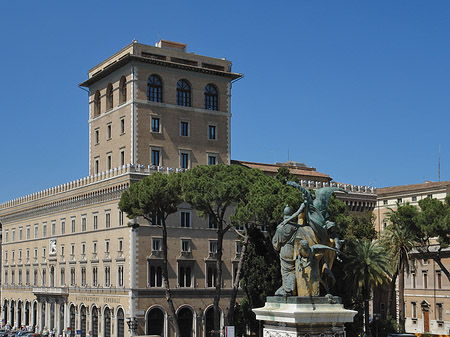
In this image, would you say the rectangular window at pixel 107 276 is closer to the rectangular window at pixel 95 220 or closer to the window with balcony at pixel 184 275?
the rectangular window at pixel 95 220

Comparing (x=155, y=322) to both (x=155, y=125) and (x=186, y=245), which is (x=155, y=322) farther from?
(x=155, y=125)

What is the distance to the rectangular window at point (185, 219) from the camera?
2500 inches

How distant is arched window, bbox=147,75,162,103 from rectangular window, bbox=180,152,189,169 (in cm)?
531

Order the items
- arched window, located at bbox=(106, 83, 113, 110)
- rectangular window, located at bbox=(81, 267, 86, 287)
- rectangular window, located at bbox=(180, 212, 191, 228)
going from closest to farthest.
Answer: rectangular window, located at bbox=(180, 212, 191, 228), rectangular window, located at bbox=(81, 267, 86, 287), arched window, located at bbox=(106, 83, 113, 110)

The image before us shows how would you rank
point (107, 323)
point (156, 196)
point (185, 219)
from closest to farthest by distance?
point (156, 196), point (185, 219), point (107, 323)

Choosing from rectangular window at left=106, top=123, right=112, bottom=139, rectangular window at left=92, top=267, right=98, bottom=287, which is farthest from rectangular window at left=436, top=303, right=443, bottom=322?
rectangular window at left=106, top=123, right=112, bottom=139

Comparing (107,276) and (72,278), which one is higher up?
(107,276)

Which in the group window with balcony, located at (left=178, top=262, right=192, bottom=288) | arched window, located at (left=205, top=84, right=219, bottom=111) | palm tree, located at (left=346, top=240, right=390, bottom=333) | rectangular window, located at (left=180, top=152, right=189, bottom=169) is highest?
arched window, located at (left=205, top=84, right=219, bottom=111)

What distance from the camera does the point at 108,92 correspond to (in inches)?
2788

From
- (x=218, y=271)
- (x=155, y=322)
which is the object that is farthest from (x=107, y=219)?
(x=218, y=271)

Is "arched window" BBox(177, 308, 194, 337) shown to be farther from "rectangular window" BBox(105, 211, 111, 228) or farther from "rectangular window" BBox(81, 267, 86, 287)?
"rectangular window" BBox(81, 267, 86, 287)

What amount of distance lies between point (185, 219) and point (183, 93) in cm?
1226

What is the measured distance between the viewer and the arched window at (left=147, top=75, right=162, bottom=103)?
66.2m

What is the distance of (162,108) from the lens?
6675 cm
